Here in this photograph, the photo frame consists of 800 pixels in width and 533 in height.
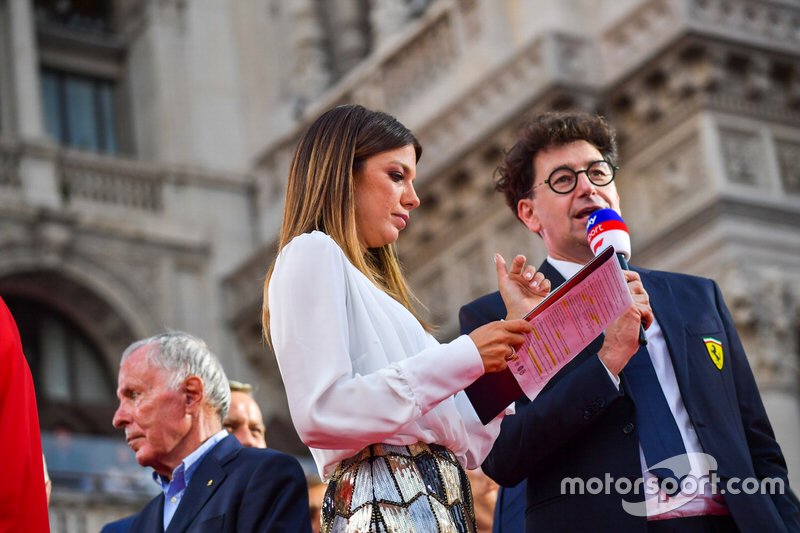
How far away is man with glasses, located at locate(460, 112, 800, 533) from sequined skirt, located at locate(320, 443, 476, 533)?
1.22ft

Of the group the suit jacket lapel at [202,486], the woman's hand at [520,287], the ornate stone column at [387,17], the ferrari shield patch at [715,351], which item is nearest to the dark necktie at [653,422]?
the ferrari shield patch at [715,351]

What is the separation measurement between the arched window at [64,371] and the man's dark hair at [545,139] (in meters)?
10.8

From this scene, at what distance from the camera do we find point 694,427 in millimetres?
3451

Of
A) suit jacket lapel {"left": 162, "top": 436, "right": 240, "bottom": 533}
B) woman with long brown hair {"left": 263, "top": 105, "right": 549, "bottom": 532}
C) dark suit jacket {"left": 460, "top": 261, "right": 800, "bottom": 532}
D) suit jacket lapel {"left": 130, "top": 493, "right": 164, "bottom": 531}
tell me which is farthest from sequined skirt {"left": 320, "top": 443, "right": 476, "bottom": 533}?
suit jacket lapel {"left": 130, "top": 493, "right": 164, "bottom": 531}

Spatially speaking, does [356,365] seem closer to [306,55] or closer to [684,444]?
[684,444]

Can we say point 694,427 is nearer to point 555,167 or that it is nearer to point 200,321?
point 555,167

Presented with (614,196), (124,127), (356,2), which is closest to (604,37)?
(356,2)

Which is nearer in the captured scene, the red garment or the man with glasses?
the red garment

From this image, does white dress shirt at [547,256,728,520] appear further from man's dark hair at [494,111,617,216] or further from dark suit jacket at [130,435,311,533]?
dark suit jacket at [130,435,311,533]

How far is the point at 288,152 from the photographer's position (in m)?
14.8

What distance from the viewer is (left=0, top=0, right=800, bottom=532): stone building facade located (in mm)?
10352

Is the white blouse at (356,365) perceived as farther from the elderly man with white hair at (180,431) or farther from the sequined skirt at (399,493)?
the elderly man with white hair at (180,431)

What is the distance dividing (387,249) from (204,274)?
11.6 metres

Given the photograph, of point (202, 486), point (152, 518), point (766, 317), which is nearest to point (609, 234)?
point (202, 486)
